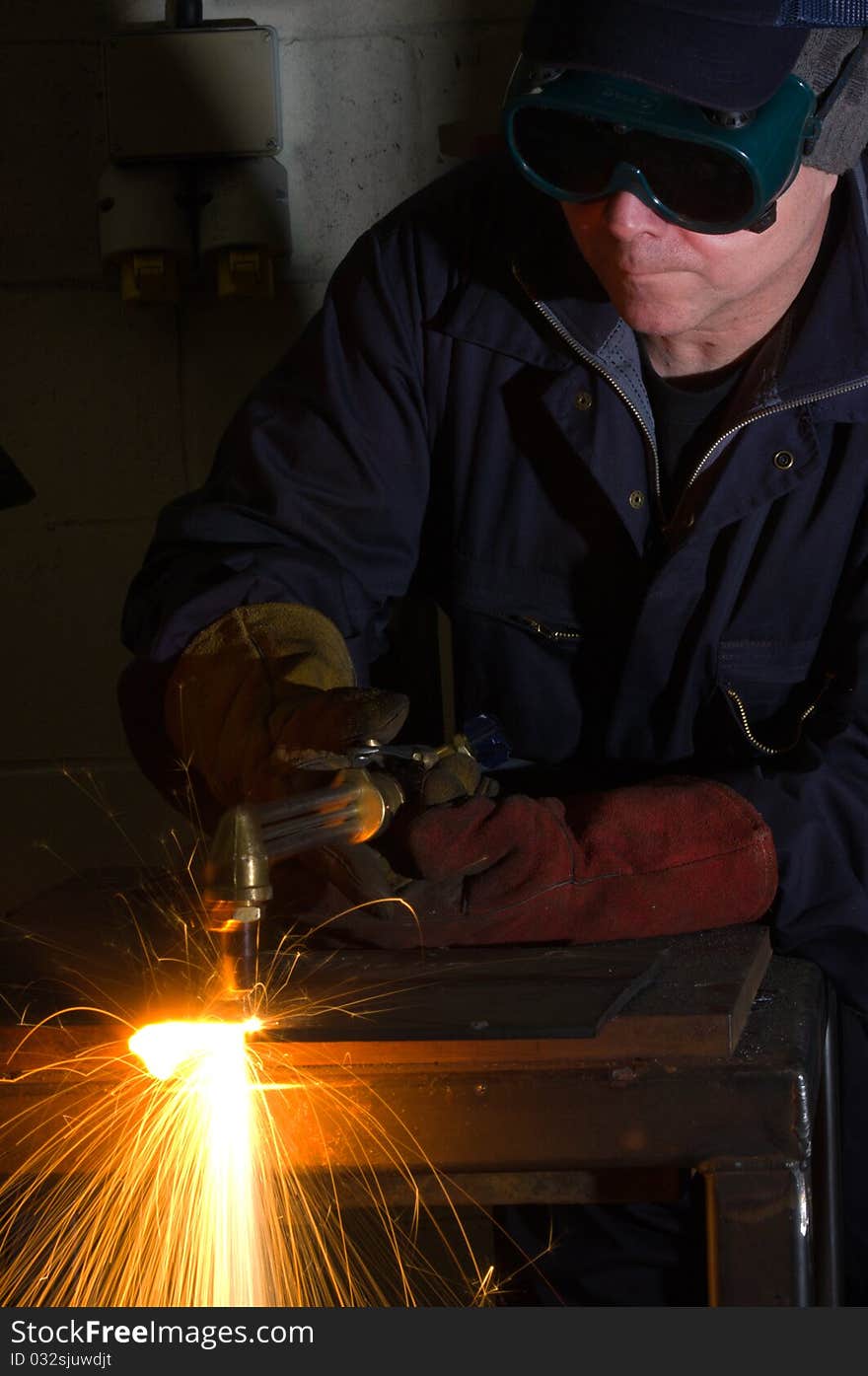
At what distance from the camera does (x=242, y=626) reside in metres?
1.55

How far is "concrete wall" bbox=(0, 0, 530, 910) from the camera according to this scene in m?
2.24

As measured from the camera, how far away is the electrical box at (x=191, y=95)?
220 centimetres

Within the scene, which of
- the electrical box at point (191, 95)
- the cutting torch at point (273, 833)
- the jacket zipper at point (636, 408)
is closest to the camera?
the cutting torch at point (273, 833)

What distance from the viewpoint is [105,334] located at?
7.68 feet

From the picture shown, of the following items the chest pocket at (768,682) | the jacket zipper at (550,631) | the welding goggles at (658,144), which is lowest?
the chest pocket at (768,682)

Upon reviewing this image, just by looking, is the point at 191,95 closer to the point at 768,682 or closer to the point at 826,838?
the point at 768,682

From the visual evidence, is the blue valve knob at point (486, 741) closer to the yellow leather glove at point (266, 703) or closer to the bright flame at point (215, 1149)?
the yellow leather glove at point (266, 703)

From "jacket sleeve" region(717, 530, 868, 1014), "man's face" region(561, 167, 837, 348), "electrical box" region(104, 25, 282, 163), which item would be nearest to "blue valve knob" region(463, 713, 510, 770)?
"jacket sleeve" region(717, 530, 868, 1014)

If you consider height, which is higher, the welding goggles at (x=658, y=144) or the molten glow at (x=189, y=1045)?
the welding goggles at (x=658, y=144)

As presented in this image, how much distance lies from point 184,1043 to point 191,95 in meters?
1.55

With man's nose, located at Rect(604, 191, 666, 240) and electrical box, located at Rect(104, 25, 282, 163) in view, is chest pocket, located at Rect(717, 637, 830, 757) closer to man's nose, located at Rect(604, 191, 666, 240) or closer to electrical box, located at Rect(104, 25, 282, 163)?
man's nose, located at Rect(604, 191, 666, 240)

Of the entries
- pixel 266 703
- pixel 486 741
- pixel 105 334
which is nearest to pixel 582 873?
pixel 486 741

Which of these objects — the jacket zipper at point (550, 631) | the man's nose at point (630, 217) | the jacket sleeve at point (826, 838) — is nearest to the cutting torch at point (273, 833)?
the jacket sleeve at point (826, 838)

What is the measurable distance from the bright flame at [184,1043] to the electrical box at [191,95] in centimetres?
149
